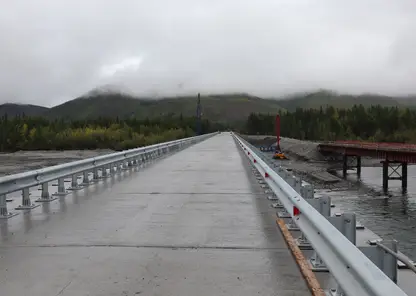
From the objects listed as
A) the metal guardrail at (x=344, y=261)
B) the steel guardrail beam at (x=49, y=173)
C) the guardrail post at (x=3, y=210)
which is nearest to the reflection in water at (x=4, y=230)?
the guardrail post at (x=3, y=210)

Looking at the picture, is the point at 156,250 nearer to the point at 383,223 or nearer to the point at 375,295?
the point at 375,295

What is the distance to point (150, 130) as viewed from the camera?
121m

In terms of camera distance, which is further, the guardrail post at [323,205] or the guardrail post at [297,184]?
the guardrail post at [297,184]

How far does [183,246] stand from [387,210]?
30841 millimetres

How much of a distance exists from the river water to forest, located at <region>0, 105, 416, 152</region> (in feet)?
143

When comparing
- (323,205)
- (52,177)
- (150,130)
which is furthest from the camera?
(150,130)

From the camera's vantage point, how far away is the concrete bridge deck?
5.38m

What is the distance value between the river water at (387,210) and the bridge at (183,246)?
689 cm

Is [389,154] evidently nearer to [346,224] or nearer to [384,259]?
[346,224]

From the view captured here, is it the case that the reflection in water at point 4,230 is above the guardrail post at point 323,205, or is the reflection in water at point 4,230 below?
below

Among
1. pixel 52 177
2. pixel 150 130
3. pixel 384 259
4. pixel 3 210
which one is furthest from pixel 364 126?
pixel 384 259

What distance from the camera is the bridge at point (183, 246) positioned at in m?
4.97

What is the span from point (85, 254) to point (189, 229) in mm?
2055

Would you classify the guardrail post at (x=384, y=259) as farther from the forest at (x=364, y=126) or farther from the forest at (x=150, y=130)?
the forest at (x=364, y=126)
